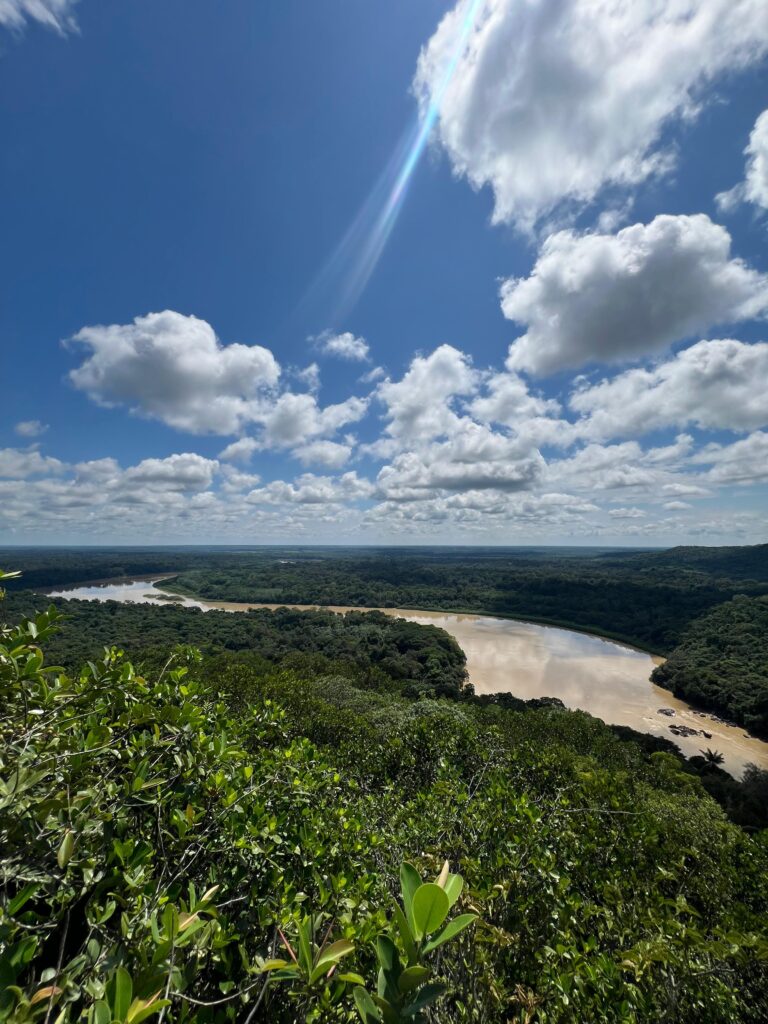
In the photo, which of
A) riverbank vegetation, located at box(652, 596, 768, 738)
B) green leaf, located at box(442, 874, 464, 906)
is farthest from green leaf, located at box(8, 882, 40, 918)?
riverbank vegetation, located at box(652, 596, 768, 738)

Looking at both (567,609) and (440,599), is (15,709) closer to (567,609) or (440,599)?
(567,609)

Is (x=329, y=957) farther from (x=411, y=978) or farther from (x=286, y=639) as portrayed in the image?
(x=286, y=639)

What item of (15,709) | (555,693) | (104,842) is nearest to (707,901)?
(104,842)

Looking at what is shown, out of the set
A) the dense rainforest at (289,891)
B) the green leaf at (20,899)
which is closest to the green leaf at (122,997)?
the dense rainforest at (289,891)

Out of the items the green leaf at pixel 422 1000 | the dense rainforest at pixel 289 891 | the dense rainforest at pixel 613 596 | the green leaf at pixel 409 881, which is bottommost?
the dense rainforest at pixel 613 596

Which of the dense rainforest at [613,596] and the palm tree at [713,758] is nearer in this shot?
the palm tree at [713,758]

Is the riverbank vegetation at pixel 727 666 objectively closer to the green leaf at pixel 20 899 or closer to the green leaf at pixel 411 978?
the green leaf at pixel 411 978
